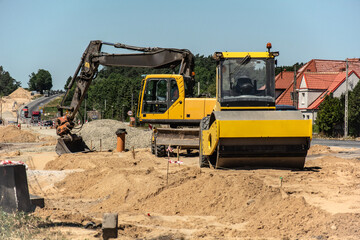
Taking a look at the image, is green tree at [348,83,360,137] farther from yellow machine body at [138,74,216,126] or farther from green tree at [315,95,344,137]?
yellow machine body at [138,74,216,126]

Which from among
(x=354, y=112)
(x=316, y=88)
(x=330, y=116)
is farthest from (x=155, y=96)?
(x=316, y=88)

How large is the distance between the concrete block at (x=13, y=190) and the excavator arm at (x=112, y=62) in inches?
455

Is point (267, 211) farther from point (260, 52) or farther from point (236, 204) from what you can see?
point (260, 52)

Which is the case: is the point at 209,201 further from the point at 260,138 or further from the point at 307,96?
the point at 307,96

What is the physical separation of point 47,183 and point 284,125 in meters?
7.35

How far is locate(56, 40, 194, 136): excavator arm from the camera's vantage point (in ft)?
71.0

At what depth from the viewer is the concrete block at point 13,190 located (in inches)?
402

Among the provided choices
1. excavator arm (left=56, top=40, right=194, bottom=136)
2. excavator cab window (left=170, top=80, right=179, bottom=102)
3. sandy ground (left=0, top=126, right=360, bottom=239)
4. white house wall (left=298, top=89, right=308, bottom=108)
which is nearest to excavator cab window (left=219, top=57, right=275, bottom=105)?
sandy ground (left=0, top=126, right=360, bottom=239)

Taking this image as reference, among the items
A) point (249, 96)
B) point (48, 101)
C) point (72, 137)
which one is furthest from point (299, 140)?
point (48, 101)

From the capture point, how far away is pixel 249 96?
14.8 metres

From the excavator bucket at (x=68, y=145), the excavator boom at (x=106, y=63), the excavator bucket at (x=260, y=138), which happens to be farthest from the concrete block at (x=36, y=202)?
the excavator bucket at (x=68, y=145)

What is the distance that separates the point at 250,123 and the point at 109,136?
20.2m

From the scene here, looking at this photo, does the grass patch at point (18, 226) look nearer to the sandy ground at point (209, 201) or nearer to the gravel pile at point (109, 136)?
the sandy ground at point (209, 201)

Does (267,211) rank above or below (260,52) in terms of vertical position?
below
